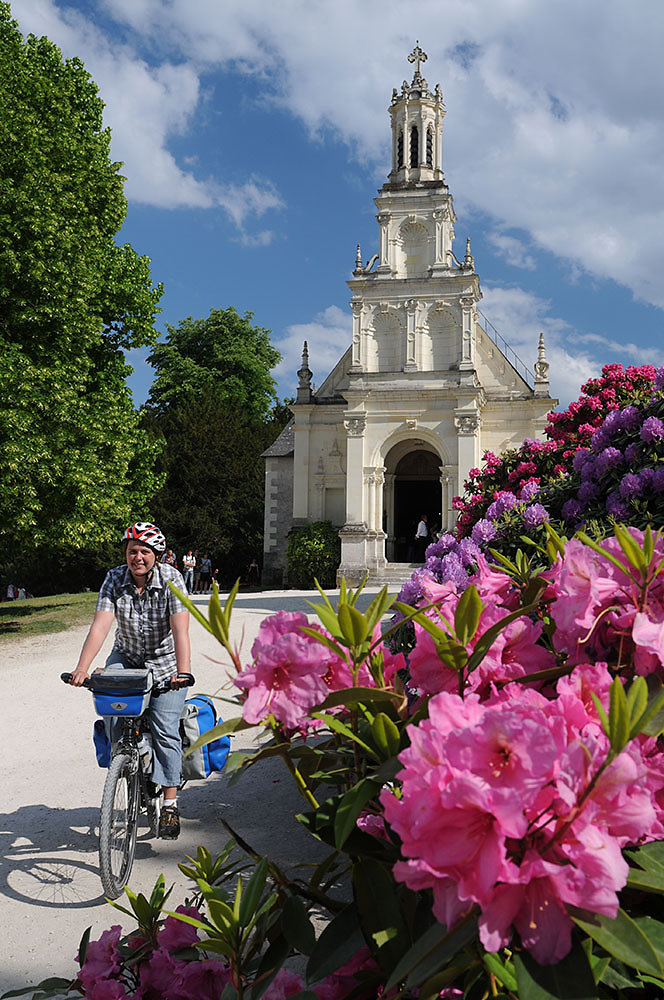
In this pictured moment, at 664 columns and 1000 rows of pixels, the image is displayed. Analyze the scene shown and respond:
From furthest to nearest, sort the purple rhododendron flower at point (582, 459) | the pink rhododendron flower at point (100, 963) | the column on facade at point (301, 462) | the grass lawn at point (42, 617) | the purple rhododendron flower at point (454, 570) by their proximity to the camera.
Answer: the column on facade at point (301, 462) < the grass lawn at point (42, 617) < the purple rhododendron flower at point (582, 459) < the purple rhododendron flower at point (454, 570) < the pink rhododendron flower at point (100, 963)

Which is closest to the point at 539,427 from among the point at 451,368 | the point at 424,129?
the point at 451,368

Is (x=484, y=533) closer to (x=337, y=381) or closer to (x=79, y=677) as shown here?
(x=79, y=677)

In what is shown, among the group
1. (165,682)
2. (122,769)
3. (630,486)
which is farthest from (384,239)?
(122,769)

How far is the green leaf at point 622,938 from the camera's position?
79 cm

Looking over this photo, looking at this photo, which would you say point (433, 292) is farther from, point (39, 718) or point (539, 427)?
point (39, 718)

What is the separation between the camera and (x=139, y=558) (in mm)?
4438

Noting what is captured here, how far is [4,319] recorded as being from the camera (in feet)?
46.5

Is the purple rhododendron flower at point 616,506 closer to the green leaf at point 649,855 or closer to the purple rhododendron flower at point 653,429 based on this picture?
the purple rhododendron flower at point 653,429

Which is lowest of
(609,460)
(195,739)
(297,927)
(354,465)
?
(195,739)

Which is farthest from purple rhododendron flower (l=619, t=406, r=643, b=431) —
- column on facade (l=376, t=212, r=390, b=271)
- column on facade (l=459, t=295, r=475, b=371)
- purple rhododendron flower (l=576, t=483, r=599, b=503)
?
column on facade (l=376, t=212, r=390, b=271)

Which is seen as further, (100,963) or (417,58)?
(417,58)

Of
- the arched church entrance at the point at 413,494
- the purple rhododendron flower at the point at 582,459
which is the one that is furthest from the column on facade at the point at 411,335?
the purple rhododendron flower at the point at 582,459

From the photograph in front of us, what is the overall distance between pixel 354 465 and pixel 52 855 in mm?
21108

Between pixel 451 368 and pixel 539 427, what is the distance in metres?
3.75
